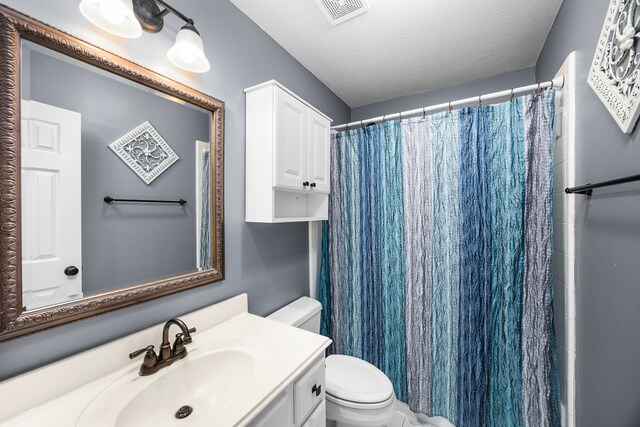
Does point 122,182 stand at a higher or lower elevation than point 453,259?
higher

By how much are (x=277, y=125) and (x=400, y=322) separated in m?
1.45

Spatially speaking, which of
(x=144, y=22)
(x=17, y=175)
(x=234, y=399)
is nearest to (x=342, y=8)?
(x=144, y=22)

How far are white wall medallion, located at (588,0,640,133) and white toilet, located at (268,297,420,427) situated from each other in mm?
1462

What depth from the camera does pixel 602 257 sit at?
0.88 meters

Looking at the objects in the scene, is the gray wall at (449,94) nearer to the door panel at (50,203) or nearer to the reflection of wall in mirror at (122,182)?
the reflection of wall in mirror at (122,182)

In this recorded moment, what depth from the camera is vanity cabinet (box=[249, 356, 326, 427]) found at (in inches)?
29.1

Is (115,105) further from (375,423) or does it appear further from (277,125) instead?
(375,423)

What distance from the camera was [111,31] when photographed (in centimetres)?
76

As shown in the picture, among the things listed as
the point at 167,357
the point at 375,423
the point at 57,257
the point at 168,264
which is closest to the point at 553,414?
the point at 375,423

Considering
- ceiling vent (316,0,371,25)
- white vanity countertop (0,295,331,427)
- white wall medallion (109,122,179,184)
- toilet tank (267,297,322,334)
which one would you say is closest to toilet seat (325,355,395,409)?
toilet tank (267,297,322,334)

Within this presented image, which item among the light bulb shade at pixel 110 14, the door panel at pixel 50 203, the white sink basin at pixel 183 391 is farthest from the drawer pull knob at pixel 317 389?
the light bulb shade at pixel 110 14

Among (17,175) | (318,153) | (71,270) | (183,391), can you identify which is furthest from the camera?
(318,153)

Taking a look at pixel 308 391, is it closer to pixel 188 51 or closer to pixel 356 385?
pixel 356 385

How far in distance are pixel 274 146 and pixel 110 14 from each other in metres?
0.69
